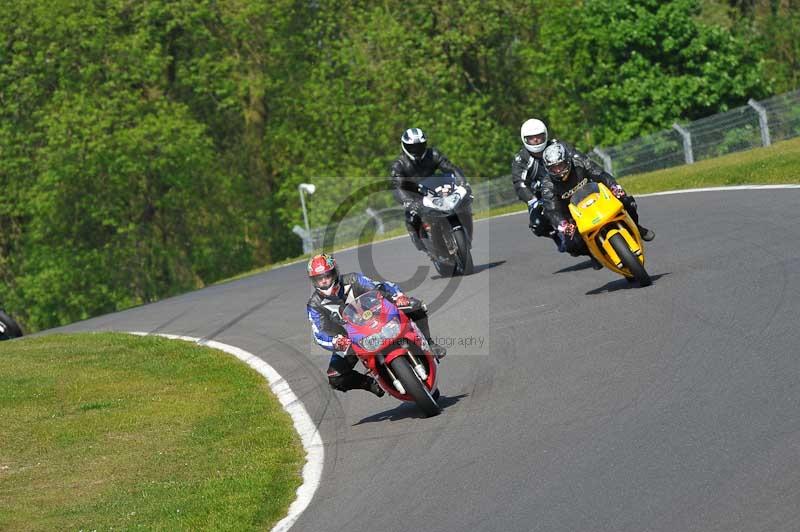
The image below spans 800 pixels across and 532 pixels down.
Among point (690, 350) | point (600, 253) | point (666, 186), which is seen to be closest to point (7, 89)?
point (666, 186)

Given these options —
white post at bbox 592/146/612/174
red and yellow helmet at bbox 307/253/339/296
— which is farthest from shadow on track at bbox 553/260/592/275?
white post at bbox 592/146/612/174

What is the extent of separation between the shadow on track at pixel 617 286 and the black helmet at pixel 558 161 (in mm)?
1349

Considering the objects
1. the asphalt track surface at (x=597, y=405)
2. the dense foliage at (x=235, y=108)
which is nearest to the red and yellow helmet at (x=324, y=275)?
the asphalt track surface at (x=597, y=405)

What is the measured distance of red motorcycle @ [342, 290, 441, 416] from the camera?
10.6m

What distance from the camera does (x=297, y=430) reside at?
11.9m

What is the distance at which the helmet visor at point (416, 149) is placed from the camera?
18.2 metres

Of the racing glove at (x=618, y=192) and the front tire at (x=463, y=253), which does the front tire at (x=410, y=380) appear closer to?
the racing glove at (x=618, y=192)

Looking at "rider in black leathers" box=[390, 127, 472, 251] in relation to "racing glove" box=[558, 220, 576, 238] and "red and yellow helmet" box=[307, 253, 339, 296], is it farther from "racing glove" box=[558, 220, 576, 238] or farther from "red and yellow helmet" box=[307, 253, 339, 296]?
"red and yellow helmet" box=[307, 253, 339, 296]

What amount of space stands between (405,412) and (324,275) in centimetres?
138

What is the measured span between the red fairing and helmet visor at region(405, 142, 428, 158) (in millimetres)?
7372

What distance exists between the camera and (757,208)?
18.8 metres

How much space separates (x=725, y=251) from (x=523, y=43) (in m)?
38.8

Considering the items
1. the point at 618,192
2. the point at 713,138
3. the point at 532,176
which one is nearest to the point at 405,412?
the point at 618,192

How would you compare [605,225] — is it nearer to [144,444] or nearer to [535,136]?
[535,136]
